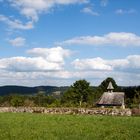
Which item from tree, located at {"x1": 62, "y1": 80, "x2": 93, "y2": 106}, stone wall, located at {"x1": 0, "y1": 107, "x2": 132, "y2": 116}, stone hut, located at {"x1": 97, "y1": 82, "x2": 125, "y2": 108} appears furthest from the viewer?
tree, located at {"x1": 62, "y1": 80, "x2": 93, "y2": 106}

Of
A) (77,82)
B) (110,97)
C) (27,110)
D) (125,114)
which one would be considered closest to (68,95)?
(77,82)

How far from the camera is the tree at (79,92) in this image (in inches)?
3718

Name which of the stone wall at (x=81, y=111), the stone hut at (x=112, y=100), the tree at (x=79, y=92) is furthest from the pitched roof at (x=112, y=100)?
the stone wall at (x=81, y=111)

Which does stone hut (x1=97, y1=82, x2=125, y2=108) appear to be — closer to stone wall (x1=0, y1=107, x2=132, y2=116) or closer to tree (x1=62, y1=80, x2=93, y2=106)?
tree (x1=62, y1=80, x2=93, y2=106)

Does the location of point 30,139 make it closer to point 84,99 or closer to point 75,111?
point 75,111

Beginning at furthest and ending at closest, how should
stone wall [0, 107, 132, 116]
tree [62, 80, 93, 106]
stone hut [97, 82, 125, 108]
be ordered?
tree [62, 80, 93, 106] < stone hut [97, 82, 125, 108] < stone wall [0, 107, 132, 116]

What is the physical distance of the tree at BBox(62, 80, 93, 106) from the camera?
94438 millimetres

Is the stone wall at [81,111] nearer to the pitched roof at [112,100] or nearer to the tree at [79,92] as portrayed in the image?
the pitched roof at [112,100]

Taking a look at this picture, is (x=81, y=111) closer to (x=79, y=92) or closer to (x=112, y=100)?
(x=112, y=100)

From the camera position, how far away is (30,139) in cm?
1716

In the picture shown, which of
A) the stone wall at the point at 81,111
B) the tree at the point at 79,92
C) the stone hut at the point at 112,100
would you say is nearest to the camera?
the stone wall at the point at 81,111

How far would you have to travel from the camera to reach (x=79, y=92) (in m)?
95.7

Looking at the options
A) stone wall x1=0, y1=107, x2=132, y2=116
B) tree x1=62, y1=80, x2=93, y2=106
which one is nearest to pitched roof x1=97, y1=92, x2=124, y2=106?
tree x1=62, y1=80, x2=93, y2=106

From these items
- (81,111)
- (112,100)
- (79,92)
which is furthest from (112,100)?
(81,111)
